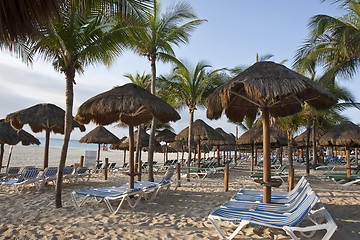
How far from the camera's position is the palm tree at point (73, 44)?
18.7ft

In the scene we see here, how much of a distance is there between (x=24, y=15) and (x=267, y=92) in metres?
3.73

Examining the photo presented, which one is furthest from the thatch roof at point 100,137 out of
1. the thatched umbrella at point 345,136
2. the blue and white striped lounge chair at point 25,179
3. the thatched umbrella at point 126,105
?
the thatched umbrella at point 345,136

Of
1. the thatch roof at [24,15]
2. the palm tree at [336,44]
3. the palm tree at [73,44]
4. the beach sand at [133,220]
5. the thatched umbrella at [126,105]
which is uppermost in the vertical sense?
the palm tree at [336,44]

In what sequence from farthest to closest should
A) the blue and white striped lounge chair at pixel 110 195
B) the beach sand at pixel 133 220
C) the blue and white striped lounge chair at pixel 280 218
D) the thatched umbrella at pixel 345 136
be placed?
the thatched umbrella at pixel 345 136 → the blue and white striped lounge chair at pixel 110 195 → the beach sand at pixel 133 220 → the blue and white striped lounge chair at pixel 280 218

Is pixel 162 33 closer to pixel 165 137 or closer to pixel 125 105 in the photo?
pixel 125 105

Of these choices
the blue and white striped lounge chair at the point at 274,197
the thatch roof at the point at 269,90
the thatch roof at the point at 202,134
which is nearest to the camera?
the thatch roof at the point at 269,90

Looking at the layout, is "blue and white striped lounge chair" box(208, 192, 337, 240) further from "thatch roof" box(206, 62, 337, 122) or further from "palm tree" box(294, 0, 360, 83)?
"palm tree" box(294, 0, 360, 83)

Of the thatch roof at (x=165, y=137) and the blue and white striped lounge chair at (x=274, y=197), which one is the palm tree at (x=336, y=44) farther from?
the thatch roof at (x=165, y=137)

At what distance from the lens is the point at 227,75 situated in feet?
44.4

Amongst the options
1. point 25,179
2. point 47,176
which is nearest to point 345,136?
point 47,176

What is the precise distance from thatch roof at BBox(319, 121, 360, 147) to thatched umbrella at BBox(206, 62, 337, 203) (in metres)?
7.23

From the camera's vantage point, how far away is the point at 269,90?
4383 mm

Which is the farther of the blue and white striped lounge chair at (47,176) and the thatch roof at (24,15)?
the blue and white striped lounge chair at (47,176)

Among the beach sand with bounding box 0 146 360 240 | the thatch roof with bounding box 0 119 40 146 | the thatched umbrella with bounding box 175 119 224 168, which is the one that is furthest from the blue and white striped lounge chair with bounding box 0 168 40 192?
the thatched umbrella with bounding box 175 119 224 168
